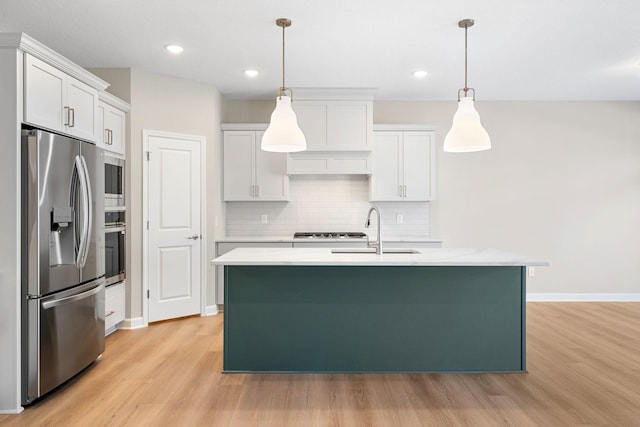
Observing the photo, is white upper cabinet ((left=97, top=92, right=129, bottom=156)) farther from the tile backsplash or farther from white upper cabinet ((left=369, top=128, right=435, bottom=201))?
white upper cabinet ((left=369, top=128, right=435, bottom=201))

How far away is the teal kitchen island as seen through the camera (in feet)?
9.92

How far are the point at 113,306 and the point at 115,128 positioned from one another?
171cm

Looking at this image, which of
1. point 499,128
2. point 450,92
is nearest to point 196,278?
point 450,92

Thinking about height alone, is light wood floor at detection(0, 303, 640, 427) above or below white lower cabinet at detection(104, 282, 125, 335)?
below

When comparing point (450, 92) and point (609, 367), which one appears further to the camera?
point (450, 92)

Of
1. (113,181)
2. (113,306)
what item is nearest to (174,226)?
(113,181)

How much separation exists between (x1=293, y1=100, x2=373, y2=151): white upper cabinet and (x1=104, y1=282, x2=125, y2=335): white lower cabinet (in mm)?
2565

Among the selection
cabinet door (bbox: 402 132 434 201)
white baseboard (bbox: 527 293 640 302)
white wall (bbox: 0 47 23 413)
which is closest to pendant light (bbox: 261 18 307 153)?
white wall (bbox: 0 47 23 413)

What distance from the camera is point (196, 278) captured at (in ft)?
15.3

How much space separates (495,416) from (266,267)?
1.72 m

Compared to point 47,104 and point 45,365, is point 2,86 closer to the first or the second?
point 47,104

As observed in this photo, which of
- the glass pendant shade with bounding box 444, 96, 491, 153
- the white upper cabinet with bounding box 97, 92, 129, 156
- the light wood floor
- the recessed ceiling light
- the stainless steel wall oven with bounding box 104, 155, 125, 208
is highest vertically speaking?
the recessed ceiling light

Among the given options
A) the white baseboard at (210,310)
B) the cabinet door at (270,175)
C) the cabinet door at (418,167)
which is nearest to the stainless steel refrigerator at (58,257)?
the white baseboard at (210,310)

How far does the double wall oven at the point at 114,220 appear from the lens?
12.7 feet
